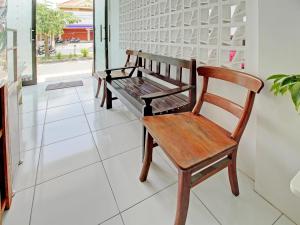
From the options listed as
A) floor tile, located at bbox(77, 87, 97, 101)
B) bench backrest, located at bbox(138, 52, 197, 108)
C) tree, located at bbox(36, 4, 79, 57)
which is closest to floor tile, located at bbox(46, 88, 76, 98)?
floor tile, located at bbox(77, 87, 97, 101)

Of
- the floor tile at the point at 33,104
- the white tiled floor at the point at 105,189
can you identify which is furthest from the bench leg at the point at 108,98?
the floor tile at the point at 33,104

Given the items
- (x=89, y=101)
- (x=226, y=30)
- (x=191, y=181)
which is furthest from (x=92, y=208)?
(x=89, y=101)

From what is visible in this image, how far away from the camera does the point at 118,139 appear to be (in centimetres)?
206

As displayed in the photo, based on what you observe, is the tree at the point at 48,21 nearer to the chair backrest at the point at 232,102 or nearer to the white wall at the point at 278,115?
the chair backrest at the point at 232,102

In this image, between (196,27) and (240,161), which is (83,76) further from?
(240,161)

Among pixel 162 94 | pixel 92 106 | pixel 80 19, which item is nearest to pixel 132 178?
pixel 162 94

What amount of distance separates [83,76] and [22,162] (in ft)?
12.4

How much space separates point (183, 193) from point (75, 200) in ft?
2.44

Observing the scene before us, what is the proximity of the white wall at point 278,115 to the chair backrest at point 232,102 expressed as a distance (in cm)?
9

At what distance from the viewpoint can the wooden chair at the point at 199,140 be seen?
1.00 metres

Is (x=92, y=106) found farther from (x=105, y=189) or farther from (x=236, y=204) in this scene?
(x=236, y=204)

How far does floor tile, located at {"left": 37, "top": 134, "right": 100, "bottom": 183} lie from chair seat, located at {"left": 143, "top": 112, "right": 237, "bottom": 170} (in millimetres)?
729

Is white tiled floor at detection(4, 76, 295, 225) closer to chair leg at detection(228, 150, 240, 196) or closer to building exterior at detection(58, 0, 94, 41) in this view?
chair leg at detection(228, 150, 240, 196)

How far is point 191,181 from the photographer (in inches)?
40.5
